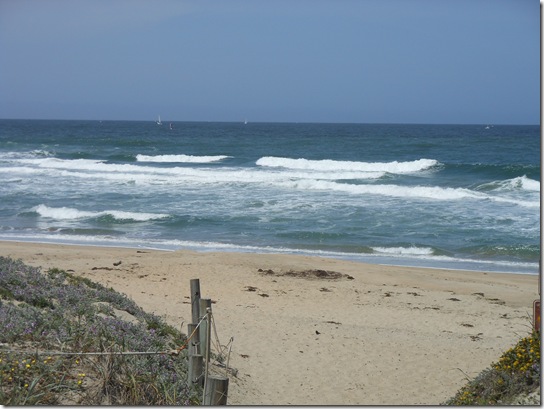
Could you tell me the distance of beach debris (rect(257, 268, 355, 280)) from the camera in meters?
13.8

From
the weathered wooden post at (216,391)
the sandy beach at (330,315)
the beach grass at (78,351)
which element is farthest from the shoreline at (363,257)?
the weathered wooden post at (216,391)

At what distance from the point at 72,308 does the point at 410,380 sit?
4.00 meters

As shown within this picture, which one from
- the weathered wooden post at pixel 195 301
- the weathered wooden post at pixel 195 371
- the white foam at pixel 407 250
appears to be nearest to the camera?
the weathered wooden post at pixel 195 371

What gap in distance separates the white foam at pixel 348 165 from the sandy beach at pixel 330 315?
24221 millimetres

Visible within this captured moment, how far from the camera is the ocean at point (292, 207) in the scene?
17.7 m

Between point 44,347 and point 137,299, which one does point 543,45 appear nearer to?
point 44,347

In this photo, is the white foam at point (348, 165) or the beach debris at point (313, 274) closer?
Answer: the beach debris at point (313, 274)

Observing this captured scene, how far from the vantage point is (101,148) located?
52.1 meters

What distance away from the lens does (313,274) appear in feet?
46.0

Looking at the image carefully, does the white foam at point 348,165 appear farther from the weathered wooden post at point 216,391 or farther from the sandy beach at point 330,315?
the weathered wooden post at point 216,391

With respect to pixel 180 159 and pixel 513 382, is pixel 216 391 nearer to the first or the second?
pixel 513 382

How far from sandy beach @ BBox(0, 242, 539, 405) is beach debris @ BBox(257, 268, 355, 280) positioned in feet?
0.07

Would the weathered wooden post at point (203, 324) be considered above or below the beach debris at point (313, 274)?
above

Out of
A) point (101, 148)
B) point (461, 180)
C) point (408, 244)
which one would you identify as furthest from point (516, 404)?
point (101, 148)
